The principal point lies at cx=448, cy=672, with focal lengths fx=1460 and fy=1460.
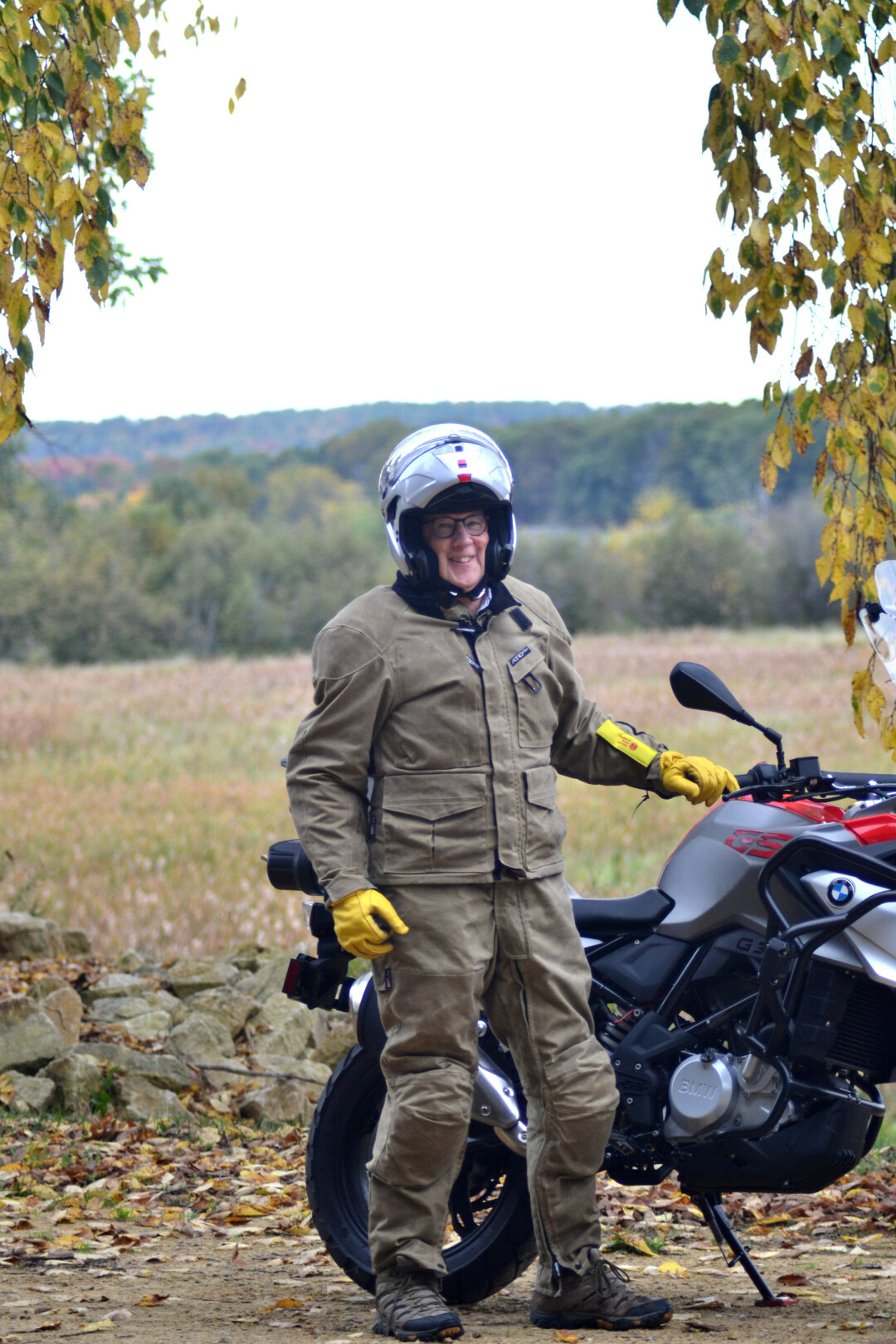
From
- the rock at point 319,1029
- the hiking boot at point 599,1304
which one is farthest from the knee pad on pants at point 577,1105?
the rock at point 319,1029

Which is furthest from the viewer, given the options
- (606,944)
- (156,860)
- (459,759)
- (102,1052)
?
(156,860)

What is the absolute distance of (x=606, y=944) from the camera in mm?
3729

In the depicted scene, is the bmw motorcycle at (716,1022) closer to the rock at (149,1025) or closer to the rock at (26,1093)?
the rock at (26,1093)

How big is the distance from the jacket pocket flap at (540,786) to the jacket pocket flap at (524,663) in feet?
0.75

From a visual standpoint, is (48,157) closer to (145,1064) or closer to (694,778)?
(694,778)

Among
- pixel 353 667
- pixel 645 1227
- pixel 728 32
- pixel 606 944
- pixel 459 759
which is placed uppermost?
pixel 728 32

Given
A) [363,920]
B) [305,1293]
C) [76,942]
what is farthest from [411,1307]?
[76,942]

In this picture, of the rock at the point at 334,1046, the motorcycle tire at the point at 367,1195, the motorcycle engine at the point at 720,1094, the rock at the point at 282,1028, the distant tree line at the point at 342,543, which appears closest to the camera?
the motorcycle engine at the point at 720,1094

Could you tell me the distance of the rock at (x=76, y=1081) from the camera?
6.25m

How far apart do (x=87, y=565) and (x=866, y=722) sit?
111 ft

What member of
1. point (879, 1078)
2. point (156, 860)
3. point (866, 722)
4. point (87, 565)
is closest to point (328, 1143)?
point (879, 1078)

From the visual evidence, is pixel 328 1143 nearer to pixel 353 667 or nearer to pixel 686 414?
pixel 353 667

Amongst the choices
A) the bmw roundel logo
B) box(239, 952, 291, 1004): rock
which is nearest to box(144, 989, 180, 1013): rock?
box(239, 952, 291, 1004): rock

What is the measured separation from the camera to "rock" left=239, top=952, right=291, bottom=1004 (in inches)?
314
